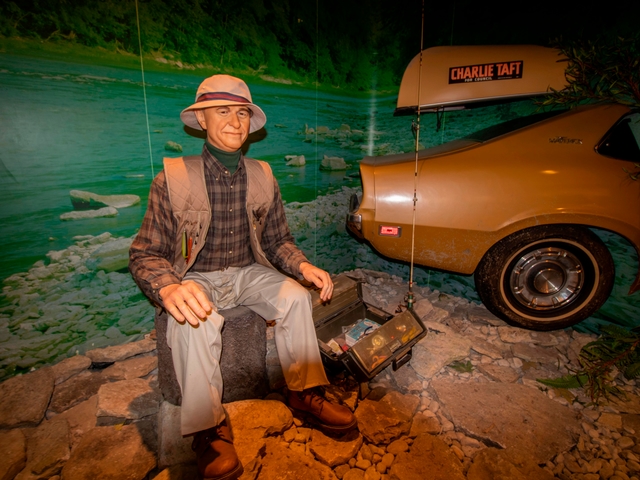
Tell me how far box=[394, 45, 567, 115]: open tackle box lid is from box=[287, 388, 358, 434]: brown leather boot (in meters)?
2.75

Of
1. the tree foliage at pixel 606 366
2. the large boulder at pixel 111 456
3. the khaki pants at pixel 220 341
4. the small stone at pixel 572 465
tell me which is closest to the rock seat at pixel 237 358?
the khaki pants at pixel 220 341

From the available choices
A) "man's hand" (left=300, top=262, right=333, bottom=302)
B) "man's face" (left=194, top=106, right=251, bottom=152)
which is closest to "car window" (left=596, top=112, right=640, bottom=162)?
"man's hand" (left=300, top=262, right=333, bottom=302)

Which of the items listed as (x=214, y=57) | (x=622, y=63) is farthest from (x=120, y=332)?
(x=622, y=63)

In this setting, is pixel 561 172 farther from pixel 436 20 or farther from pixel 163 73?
pixel 163 73

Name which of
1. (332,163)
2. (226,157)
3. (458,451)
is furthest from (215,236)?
(332,163)

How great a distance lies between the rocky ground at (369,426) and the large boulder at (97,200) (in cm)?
123

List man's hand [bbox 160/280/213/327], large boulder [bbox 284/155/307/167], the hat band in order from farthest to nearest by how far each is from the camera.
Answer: large boulder [bbox 284/155/307/167] → the hat band → man's hand [bbox 160/280/213/327]

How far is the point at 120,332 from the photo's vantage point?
110 inches

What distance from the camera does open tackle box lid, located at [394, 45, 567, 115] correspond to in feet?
8.96

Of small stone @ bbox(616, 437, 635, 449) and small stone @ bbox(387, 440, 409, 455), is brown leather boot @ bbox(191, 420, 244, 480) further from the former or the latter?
small stone @ bbox(616, 437, 635, 449)

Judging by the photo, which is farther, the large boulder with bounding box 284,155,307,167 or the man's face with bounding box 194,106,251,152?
the large boulder with bounding box 284,155,307,167

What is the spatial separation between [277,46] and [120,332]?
319 centimetres

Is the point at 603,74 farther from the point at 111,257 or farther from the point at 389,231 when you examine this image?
the point at 111,257

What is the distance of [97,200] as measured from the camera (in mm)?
2484
